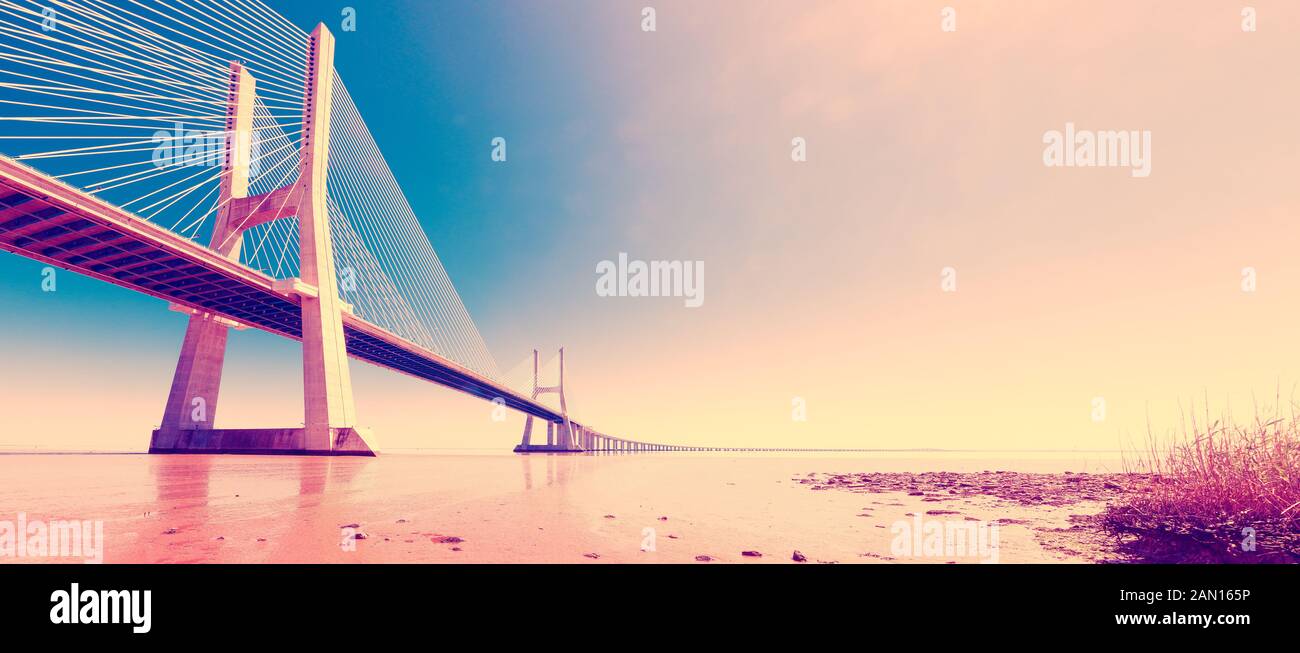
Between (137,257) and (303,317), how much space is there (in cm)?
790

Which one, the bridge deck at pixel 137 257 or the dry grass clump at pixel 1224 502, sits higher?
the bridge deck at pixel 137 257

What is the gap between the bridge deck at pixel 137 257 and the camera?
21781 millimetres

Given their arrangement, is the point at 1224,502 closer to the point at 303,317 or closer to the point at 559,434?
the point at 303,317

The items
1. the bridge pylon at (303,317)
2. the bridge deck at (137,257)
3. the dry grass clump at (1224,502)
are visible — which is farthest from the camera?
the bridge pylon at (303,317)

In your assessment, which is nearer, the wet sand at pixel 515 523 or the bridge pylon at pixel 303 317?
the wet sand at pixel 515 523

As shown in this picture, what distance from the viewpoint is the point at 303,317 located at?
32688 millimetres

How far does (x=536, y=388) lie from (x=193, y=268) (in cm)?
6838

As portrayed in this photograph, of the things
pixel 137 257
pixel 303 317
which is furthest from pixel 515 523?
pixel 137 257

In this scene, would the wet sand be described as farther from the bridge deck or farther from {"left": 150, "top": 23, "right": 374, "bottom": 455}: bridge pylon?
{"left": 150, "top": 23, "right": 374, "bottom": 455}: bridge pylon

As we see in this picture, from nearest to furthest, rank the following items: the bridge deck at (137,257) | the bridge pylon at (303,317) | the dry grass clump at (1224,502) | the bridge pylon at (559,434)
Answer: the dry grass clump at (1224,502) < the bridge deck at (137,257) < the bridge pylon at (303,317) < the bridge pylon at (559,434)

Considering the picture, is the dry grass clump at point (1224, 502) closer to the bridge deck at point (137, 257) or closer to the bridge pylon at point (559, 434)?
the bridge deck at point (137, 257)

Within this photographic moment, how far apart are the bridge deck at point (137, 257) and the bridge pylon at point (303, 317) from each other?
7.18 feet

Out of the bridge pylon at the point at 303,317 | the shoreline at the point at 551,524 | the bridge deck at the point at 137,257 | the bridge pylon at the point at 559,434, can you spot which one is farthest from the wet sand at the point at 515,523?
the bridge pylon at the point at 559,434
